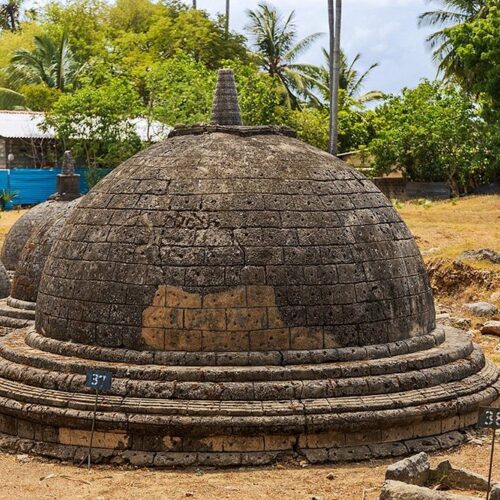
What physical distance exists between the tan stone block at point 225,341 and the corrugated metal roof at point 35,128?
28.0m

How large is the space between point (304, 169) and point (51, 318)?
10.7ft

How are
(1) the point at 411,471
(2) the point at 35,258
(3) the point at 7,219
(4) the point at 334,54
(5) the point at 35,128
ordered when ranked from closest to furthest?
1. (1) the point at 411,471
2. (2) the point at 35,258
3. (4) the point at 334,54
4. (3) the point at 7,219
5. (5) the point at 35,128

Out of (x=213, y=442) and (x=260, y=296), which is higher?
(x=260, y=296)

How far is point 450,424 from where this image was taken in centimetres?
1151

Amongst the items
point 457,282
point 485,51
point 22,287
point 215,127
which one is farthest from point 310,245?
point 485,51

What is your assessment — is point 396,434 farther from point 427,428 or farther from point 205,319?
point 205,319

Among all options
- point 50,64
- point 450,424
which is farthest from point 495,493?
point 50,64

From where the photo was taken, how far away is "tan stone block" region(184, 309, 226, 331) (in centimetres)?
1116

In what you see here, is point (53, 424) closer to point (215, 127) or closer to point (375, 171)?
point (215, 127)

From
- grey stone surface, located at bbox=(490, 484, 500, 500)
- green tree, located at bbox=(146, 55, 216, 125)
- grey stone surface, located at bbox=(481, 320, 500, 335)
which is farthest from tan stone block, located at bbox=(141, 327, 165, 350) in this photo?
green tree, located at bbox=(146, 55, 216, 125)

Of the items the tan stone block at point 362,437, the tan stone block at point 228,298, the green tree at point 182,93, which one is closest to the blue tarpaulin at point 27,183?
the green tree at point 182,93

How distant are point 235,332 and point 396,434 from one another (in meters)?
1.94

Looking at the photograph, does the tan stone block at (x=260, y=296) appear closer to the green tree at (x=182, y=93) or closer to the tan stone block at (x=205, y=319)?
the tan stone block at (x=205, y=319)

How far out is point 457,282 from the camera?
75.9ft
